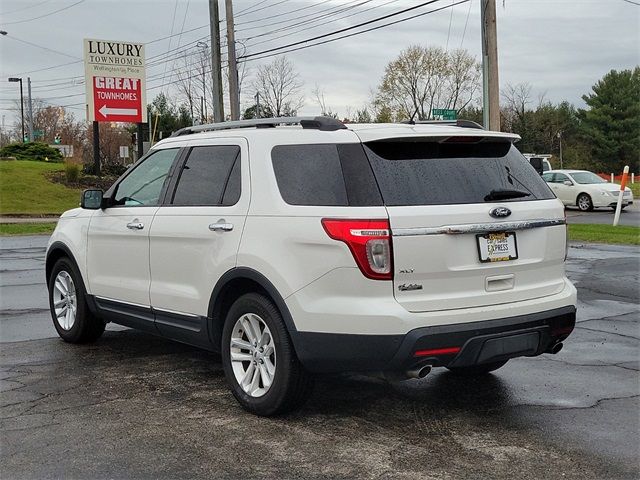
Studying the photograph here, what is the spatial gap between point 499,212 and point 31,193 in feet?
107

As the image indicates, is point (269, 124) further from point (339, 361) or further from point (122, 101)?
point (122, 101)

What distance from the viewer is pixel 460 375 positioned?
596cm

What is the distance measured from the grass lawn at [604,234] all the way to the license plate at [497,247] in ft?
42.6

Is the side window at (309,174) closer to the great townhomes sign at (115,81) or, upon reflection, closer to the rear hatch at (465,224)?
the rear hatch at (465,224)

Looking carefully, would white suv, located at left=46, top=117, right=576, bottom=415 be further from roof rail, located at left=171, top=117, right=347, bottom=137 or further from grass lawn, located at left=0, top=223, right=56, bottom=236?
grass lawn, located at left=0, top=223, right=56, bottom=236

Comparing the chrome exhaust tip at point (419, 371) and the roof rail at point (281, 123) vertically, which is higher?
the roof rail at point (281, 123)

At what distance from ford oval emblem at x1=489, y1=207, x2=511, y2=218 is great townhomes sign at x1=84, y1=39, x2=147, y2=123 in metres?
28.8

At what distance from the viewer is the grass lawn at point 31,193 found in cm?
3153

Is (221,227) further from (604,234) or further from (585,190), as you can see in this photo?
(585,190)

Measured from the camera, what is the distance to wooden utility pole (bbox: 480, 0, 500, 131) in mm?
18297

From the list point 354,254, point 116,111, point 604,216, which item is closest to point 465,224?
point 354,254

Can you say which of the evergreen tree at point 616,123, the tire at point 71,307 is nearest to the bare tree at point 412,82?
the evergreen tree at point 616,123

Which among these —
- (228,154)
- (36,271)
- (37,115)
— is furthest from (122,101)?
(37,115)

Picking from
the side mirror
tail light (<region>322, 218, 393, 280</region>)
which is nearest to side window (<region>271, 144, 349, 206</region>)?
tail light (<region>322, 218, 393, 280</region>)
